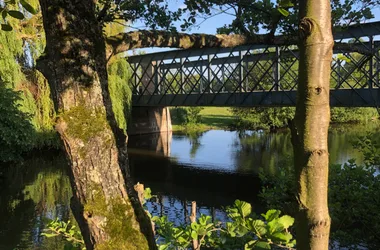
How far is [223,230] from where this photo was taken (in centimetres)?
223

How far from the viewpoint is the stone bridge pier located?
34.8 metres

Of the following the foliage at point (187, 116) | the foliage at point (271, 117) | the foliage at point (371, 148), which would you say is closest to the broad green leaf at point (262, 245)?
the foliage at point (371, 148)

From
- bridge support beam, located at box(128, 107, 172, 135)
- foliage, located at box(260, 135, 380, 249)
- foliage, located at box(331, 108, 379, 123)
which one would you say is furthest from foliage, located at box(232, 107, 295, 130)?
foliage, located at box(260, 135, 380, 249)

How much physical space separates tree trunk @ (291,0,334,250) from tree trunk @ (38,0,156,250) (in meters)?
1.13

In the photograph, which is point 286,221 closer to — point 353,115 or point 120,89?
point 120,89

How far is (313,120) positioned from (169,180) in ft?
55.3

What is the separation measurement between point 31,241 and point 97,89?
8.54 m

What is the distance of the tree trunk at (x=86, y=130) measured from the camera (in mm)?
1958

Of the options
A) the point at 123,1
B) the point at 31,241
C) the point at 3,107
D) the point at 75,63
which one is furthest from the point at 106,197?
the point at 3,107

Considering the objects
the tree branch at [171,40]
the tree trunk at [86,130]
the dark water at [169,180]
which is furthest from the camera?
the dark water at [169,180]

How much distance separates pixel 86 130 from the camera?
6.49 ft

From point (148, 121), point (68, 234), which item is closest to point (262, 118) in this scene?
point (148, 121)

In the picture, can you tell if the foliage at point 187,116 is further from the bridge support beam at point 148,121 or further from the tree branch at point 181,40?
the tree branch at point 181,40

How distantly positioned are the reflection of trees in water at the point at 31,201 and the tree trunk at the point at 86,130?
24.6 ft
